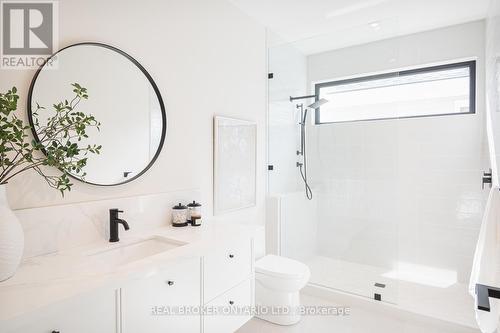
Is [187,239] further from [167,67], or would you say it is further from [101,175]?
[167,67]

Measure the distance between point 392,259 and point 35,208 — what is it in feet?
9.94

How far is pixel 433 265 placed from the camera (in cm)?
304

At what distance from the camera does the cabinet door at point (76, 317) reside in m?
0.86

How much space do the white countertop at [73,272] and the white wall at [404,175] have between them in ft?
5.82

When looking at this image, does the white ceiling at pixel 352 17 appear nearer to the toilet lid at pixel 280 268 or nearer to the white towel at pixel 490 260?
the white towel at pixel 490 260

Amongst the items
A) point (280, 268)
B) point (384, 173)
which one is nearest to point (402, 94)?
point (384, 173)

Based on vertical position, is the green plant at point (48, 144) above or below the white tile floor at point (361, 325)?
above

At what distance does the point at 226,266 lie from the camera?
1.69 m

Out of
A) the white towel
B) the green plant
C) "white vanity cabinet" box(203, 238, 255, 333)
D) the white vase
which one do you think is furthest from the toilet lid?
the white vase

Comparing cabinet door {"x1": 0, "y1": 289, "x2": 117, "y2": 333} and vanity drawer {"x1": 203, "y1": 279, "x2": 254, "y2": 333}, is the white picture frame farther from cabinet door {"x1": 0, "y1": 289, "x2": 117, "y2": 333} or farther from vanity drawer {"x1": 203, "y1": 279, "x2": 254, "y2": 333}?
cabinet door {"x1": 0, "y1": 289, "x2": 117, "y2": 333}

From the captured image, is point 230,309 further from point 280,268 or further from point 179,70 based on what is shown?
point 179,70

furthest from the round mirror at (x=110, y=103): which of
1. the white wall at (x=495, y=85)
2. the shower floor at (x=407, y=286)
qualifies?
the shower floor at (x=407, y=286)

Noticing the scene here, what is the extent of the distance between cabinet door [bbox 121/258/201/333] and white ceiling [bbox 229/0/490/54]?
2233mm

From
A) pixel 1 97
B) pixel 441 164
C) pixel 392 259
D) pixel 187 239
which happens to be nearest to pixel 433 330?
pixel 392 259
